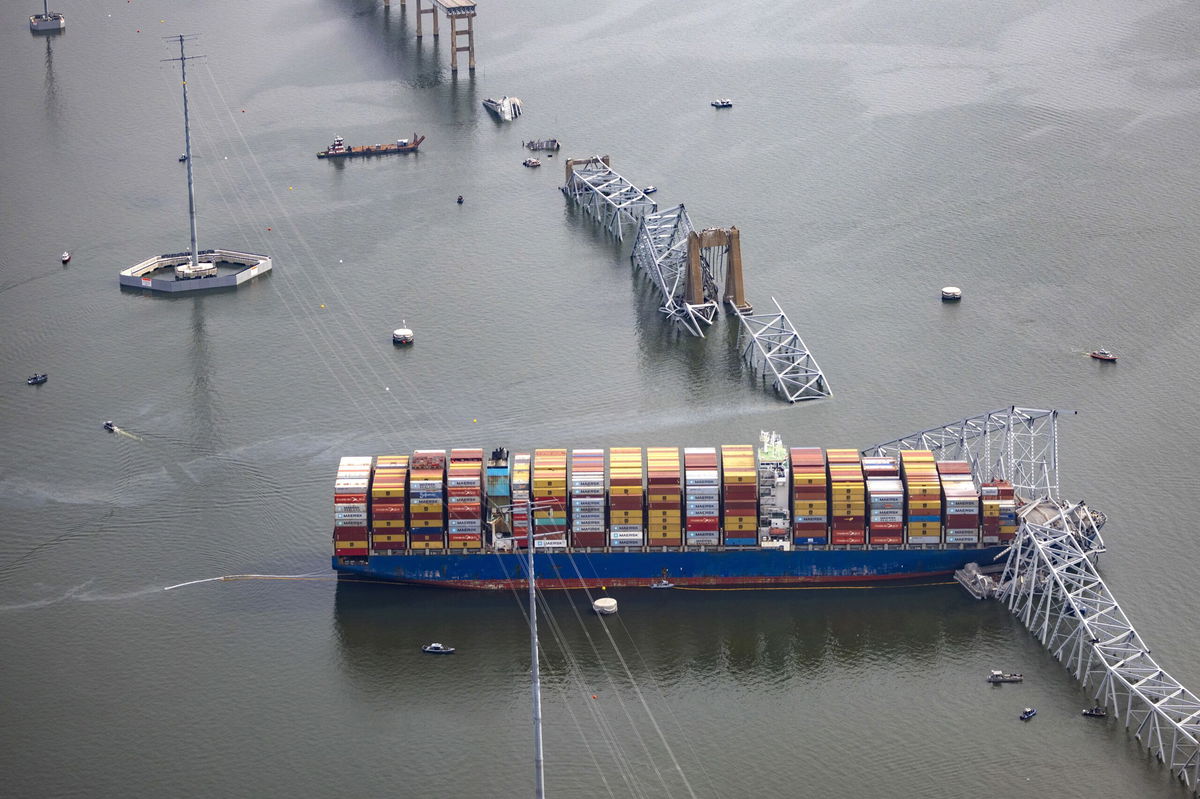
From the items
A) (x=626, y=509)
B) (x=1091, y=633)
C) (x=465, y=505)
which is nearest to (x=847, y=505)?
(x=626, y=509)

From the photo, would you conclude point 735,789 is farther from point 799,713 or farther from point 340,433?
point 340,433

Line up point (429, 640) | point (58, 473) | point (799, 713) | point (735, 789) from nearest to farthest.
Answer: point (735, 789) < point (799, 713) < point (429, 640) < point (58, 473)

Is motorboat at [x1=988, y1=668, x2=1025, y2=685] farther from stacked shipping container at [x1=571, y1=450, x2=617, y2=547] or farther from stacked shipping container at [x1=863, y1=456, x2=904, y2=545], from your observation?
stacked shipping container at [x1=571, y1=450, x2=617, y2=547]

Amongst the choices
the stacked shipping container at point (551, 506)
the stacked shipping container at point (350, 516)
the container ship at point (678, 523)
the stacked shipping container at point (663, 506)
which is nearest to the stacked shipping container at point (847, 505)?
the container ship at point (678, 523)

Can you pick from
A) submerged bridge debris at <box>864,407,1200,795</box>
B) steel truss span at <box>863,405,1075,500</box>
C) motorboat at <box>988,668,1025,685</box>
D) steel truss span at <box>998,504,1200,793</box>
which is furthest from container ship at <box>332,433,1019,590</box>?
motorboat at <box>988,668,1025,685</box>

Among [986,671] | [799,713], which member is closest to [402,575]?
[799,713]

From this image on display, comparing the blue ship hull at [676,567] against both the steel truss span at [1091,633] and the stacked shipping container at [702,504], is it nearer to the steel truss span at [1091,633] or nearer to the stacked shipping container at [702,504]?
the stacked shipping container at [702,504]
